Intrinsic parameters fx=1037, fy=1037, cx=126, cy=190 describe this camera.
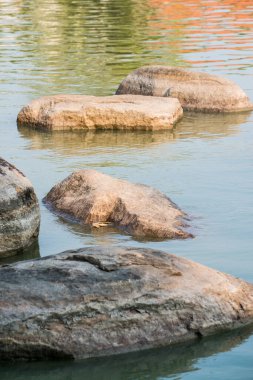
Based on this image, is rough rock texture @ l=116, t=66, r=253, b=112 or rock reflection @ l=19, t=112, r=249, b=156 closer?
rock reflection @ l=19, t=112, r=249, b=156

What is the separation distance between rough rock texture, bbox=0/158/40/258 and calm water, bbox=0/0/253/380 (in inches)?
10.1

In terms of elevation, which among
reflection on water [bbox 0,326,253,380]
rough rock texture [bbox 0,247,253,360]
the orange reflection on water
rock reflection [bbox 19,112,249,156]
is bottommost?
the orange reflection on water

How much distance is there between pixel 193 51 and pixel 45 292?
17.9 meters

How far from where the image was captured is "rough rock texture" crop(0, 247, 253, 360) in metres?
6.64

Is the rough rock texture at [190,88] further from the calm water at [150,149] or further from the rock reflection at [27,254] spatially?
the rock reflection at [27,254]

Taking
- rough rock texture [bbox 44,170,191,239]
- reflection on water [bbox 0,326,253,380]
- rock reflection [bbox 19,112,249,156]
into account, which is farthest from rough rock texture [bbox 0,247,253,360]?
rock reflection [bbox 19,112,249,156]

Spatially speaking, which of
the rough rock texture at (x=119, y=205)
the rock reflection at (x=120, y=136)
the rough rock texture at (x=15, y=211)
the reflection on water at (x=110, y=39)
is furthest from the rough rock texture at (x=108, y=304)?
the reflection on water at (x=110, y=39)

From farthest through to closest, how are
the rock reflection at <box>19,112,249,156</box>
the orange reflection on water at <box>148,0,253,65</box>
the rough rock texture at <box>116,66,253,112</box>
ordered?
the orange reflection on water at <box>148,0,253,65</box> < the rough rock texture at <box>116,66,253,112</box> < the rock reflection at <box>19,112,249,156</box>

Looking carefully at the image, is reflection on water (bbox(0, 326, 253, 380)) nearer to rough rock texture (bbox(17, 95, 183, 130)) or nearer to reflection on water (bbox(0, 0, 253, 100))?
rough rock texture (bbox(17, 95, 183, 130))

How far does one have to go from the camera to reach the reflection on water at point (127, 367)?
6551 millimetres

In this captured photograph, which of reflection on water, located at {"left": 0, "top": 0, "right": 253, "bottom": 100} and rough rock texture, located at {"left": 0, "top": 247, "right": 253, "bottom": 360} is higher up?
rough rock texture, located at {"left": 0, "top": 247, "right": 253, "bottom": 360}

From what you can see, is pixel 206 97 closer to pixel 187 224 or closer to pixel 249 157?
pixel 249 157

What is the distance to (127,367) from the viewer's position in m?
6.64

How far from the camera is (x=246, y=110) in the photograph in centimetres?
1641
